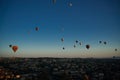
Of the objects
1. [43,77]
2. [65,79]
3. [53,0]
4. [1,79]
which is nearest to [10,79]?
[1,79]

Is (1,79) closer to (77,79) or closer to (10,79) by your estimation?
(10,79)

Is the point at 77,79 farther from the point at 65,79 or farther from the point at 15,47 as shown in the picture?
the point at 15,47

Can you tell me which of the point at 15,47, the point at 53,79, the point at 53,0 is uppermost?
the point at 53,0

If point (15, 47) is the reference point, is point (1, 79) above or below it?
below

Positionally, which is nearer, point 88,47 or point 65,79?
point 88,47

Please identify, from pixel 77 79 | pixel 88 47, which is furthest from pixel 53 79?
pixel 88 47

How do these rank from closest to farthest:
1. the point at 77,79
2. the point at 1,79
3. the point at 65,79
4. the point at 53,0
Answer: the point at 53,0
the point at 65,79
the point at 1,79
the point at 77,79

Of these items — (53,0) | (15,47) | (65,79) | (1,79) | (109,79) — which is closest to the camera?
(53,0)

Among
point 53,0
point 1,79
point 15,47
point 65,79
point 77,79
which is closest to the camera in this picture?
point 53,0

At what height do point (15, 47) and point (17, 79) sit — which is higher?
point (15, 47)
